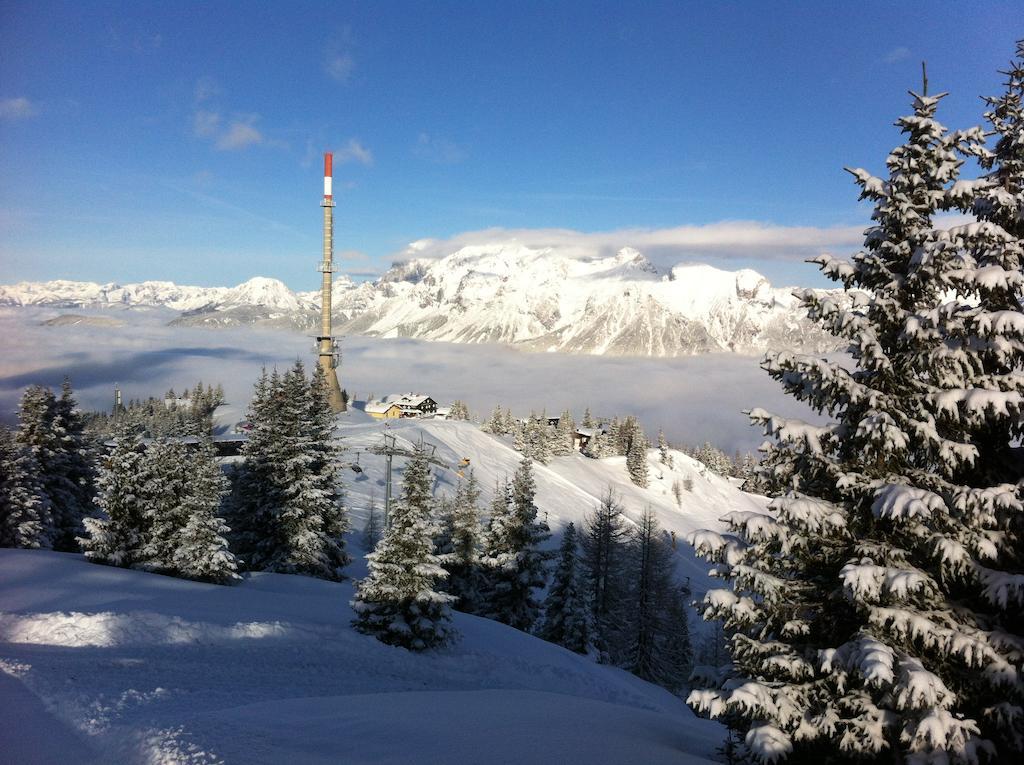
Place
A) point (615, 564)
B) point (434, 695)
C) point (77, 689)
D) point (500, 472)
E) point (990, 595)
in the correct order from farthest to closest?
point (500, 472), point (615, 564), point (434, 695), point (77, 689), point (990, 595)

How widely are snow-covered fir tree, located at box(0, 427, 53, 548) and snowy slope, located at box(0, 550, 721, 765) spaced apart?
9.18 meters

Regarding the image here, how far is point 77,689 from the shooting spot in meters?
12.2

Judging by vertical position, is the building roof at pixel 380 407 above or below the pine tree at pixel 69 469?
below

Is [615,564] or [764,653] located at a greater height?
[764,653]

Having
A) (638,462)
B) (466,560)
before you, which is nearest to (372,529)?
(466,560)

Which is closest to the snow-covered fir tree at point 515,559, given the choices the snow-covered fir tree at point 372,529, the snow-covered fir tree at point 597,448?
the snow-covered fir tree at point 372,529

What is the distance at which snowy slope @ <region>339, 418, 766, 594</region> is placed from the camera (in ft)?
250

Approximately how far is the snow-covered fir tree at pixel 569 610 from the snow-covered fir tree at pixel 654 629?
6.01 meters

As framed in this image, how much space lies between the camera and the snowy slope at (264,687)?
9719 millimetres

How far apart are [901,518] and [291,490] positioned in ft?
93.4

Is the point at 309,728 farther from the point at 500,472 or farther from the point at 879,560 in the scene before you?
the point at 500,472

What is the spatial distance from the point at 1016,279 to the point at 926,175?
2084mm

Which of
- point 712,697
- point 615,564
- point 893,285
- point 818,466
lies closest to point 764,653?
point 712,697

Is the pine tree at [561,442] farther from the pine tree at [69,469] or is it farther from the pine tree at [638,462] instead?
the pine tree at [69,469]
